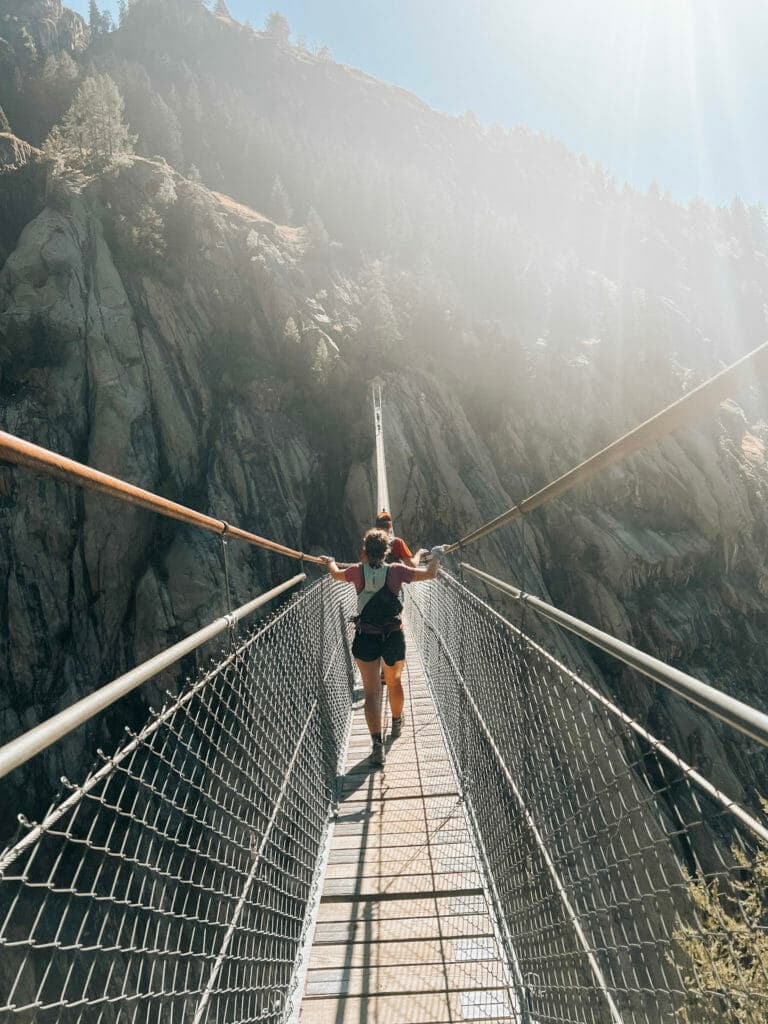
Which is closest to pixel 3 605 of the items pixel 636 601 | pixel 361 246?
pixel 636 601

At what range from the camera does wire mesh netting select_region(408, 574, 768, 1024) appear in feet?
4.75

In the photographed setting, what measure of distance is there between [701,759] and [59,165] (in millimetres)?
29677

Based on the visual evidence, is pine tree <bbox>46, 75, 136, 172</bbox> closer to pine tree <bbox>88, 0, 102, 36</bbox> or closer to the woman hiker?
the woman hiker

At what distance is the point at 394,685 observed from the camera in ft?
14.4

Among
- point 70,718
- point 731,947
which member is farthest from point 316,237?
point 731,947

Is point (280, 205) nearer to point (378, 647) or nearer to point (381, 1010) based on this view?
point (378, 647)

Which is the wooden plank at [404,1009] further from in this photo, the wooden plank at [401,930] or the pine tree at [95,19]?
the pine tree at [95,19]

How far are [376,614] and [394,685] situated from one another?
0.72 meters

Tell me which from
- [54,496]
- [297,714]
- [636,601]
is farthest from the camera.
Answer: [636,601]

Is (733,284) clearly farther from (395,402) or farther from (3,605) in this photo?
(3,605)

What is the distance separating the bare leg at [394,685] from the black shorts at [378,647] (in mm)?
84

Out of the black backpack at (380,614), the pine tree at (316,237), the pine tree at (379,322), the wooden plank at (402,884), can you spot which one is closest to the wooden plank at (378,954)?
the wooden plank at (402,884)

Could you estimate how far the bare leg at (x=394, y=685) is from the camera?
4215 millimetres

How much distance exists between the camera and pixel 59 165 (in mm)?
20203
